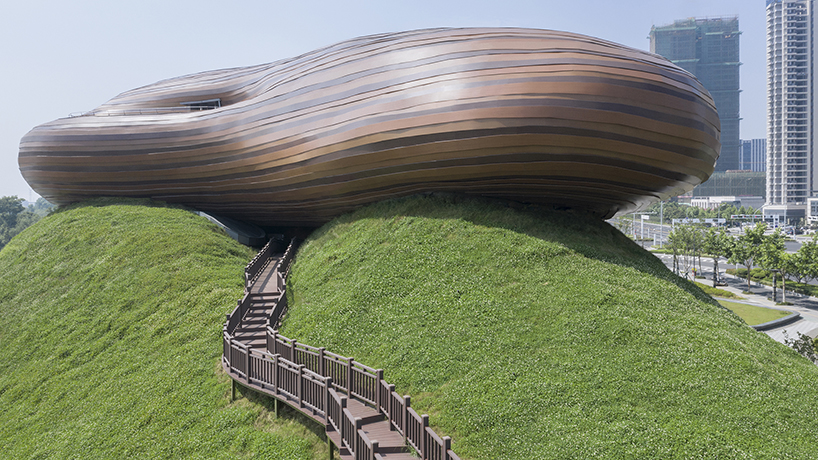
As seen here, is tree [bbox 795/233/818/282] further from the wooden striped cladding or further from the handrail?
the handrail

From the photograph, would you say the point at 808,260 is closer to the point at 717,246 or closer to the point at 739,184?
the point at 717,246

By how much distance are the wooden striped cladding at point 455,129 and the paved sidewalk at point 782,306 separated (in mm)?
16047

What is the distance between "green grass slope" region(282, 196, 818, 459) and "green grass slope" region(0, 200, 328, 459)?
2907mm

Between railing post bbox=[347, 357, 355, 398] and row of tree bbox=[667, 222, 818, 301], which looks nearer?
railing post bbox=[347, 357, 355, 398]

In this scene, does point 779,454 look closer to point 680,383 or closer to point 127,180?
point 680,383

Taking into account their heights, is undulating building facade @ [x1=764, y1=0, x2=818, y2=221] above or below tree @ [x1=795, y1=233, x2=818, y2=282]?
above

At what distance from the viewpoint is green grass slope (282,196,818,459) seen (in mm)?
8695

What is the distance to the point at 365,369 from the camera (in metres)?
9.89

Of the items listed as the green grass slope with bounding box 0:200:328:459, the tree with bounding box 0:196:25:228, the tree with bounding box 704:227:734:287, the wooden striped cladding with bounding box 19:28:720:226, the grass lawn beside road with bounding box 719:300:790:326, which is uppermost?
the wooden striped cladding with bounding box 19:28:720:226

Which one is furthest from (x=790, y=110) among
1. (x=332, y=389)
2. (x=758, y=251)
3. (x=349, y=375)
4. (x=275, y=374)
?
(x=275, y=374)

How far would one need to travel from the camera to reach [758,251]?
4191 centimetres

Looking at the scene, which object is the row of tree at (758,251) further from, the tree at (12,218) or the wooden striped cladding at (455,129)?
the tree at (12,218)

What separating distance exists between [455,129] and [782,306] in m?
37.2

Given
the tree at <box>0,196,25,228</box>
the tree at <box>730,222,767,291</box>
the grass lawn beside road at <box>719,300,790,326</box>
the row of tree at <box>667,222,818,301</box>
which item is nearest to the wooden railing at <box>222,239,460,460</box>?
the grass lawn beside road at <box>719,300,790,326</box>
